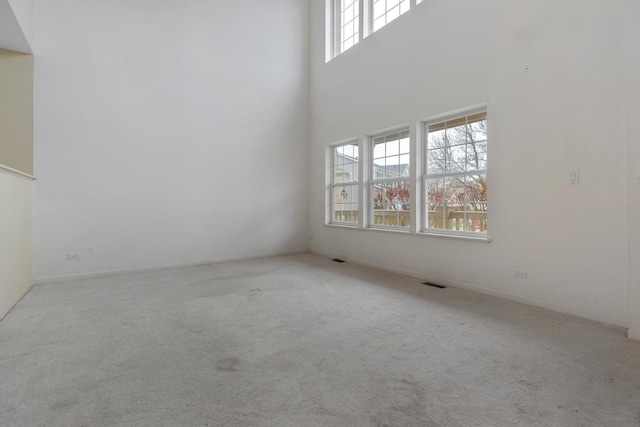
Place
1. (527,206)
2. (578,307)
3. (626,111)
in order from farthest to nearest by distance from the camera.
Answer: (527,206) < (578,307) < (626,111)

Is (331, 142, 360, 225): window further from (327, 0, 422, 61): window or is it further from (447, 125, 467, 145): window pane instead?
(327, 0, 422, 61): window

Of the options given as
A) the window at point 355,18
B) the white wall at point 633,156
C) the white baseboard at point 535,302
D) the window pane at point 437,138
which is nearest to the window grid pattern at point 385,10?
the window at point 355,18

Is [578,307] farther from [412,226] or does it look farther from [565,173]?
[412,226]

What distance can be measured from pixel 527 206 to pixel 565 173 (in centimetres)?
42

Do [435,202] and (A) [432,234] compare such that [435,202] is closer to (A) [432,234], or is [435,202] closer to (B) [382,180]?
(A) [432,234]

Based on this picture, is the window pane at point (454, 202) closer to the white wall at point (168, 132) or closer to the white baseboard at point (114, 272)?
the white wall at point (168, 132)

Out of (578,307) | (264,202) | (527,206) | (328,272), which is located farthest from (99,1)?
(578,307)

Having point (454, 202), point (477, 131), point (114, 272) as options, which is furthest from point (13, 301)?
point (477, 131)

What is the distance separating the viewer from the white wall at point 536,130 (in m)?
2.54

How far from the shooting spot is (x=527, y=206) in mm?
3055

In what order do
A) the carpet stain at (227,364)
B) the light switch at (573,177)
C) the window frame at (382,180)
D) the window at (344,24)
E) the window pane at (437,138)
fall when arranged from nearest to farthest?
the carpet stain at (227,364), the light switch at (573,177), the window pane at (437,138), the window frame at (382,180), the window at (344,24)

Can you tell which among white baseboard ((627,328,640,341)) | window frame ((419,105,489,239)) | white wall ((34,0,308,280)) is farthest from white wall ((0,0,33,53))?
white baseboard ((627,328,640,341))

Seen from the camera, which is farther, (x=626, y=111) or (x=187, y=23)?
(x=187, y=23)

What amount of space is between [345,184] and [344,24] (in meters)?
2.94
